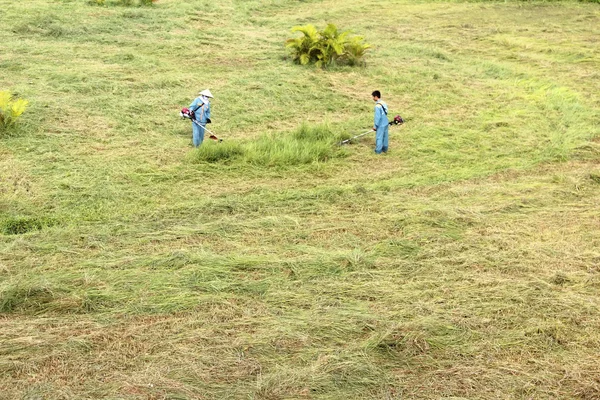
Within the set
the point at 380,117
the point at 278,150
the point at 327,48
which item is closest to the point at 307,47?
the point at 327,48

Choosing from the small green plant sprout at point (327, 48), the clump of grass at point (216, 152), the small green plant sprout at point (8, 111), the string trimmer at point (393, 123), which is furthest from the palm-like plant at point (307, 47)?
the small green plant sprout at point (8, 111)

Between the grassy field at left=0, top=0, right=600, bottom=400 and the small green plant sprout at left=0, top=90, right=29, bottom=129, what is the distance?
0.15 m

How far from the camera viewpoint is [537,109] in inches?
454

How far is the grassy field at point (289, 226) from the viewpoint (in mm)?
5336

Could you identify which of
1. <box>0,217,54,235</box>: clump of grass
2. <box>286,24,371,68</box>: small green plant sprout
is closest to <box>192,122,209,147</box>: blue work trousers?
<box>0,217,54,235</box>: clump of grass

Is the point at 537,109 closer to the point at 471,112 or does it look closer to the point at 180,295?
the point at 471,112

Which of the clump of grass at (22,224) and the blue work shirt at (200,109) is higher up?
the blue work shirt at (200,109)

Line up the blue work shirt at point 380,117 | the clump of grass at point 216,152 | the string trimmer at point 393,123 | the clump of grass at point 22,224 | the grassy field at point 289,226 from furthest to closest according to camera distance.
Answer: the string trimmer at point 393,123 < the blue work shirt at point 380,117 < the clump of grass at point 216,152 < the clump of grass at point 22,224 < the grassy field at point 289,226

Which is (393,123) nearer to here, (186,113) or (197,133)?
(197,133)

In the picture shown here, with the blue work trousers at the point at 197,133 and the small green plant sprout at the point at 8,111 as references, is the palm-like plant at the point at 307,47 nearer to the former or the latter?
the blue work trousers at the point at 197,133

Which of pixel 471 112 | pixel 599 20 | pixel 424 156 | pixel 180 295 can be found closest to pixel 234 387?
pixel 180 295

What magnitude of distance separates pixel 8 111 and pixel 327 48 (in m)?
5.64

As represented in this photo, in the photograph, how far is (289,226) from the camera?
7.53 meters

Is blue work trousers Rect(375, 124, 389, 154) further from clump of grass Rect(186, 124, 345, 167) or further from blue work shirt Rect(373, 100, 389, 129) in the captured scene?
clump of grass Rect(186, 124, 345, 167)
